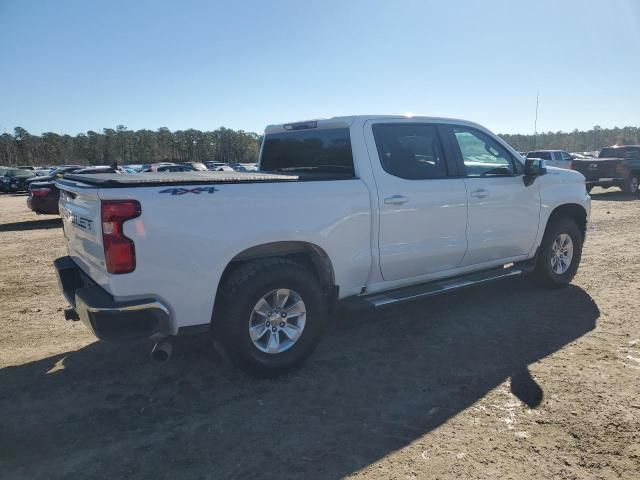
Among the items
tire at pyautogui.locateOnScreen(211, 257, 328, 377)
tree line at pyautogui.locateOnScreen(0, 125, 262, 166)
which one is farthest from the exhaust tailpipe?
tree line at pyautogui.locateOnScreen(0, 125, 262, 166)

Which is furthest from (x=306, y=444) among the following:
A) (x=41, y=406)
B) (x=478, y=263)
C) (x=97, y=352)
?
(x=478, y=263)

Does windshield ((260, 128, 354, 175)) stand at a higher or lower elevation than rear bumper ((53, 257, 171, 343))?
higher

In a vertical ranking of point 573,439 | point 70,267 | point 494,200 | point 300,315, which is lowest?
point 573,439

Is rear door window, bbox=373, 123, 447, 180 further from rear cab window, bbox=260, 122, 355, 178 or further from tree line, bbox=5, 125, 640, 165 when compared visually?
tree line, bbox=5, 125, 640, 165

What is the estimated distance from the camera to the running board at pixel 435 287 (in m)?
4.23

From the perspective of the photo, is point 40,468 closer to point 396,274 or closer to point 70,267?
point 70,267

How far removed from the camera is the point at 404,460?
2740mm

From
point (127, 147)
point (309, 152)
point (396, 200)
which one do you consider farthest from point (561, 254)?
point (127, 147)

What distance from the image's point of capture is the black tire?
5797 millimetres

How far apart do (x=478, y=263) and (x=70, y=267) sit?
3954 millimetres

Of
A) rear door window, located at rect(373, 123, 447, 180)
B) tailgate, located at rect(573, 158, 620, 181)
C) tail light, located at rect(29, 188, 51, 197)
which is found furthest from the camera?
tailgate, located at rect(573, 158, 620, 181)

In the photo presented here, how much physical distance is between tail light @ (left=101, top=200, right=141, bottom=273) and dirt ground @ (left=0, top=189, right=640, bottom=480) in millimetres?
1063

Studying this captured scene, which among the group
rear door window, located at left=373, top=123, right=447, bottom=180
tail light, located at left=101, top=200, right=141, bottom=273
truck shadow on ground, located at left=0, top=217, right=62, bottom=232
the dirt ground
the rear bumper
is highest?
rear door window, located at left=373, top=123, right=447, bottom=180

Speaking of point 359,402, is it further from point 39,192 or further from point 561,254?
point 39,192
